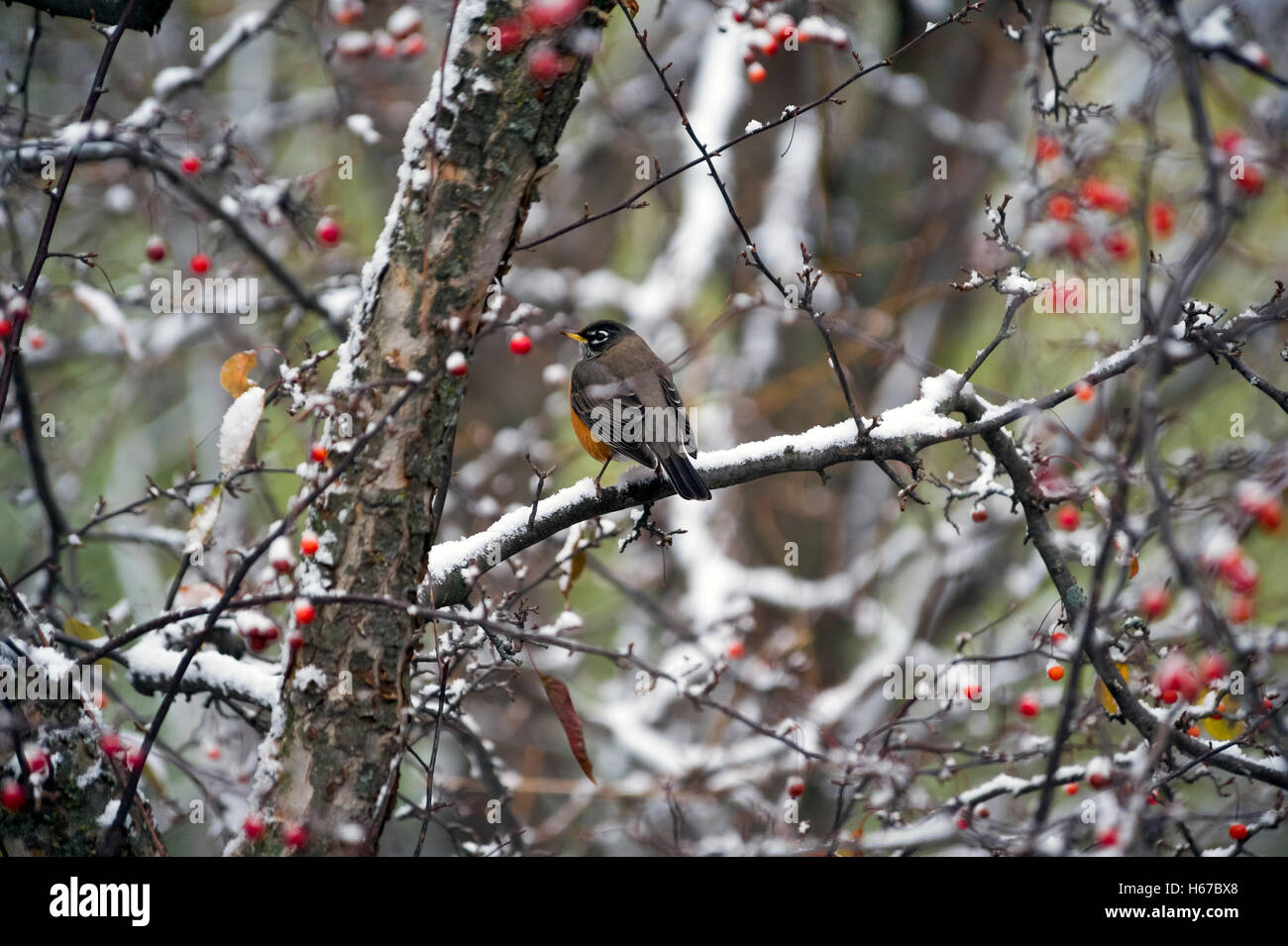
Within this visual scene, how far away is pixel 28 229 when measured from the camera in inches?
268

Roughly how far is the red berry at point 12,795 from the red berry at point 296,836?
0.64m

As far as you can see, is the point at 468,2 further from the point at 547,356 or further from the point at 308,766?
the point at 547,356

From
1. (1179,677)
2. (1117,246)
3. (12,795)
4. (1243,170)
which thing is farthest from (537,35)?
(12,795)

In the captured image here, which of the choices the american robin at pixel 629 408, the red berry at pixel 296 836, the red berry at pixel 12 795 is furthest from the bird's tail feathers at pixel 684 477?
the red berry at pixel 12 795

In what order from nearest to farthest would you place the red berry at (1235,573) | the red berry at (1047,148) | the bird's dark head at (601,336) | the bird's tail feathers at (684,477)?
the red berry at (1235,573) → the red berry at (1047,148) → the bird's tail feathers at (684,477) → the bird's dark head at (601,336)

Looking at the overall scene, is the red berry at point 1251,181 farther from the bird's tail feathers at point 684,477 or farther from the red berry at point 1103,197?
the bird's tail feathers at point 684,477

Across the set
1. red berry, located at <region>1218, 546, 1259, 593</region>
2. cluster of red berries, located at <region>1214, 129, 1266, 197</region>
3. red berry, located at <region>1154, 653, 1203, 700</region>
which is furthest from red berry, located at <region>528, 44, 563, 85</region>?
red berry, located at <region>1154, 653, 1203, 700</region>

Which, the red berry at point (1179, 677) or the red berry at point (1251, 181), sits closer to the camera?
the red berry at point (1251, 181)

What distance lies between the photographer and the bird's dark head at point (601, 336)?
5109 millimetres

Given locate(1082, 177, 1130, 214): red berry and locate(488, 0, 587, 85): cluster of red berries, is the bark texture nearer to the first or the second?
locate(488, 0, 587, 85): cluster of red berries

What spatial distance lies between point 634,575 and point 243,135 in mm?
4285

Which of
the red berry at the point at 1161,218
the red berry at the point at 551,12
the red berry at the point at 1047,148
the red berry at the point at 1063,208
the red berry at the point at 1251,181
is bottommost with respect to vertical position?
the red berry at the point at 1251,181

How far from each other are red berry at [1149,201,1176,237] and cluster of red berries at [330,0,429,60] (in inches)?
117

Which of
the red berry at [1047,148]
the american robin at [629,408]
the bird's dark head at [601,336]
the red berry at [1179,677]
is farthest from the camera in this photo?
the bird's dark head at [601,336]
